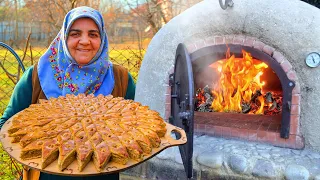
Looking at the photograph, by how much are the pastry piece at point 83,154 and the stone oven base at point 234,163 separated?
1.77 meters

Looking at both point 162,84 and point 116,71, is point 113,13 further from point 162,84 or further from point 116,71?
point 116,71

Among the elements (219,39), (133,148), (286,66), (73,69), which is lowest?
(133,148)

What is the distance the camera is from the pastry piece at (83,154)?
4.59 feet

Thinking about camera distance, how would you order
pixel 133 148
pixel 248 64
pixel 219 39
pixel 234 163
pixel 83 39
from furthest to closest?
1. pixel 248 64
2. pixel 219 39
3. pixel 234 163
4. pixel 83 39
5. pixel 133 148

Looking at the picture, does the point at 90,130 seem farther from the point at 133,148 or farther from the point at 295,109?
the point at 295,109

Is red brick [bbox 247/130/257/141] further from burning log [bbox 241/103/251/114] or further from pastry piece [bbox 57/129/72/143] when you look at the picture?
pastry piece [bbox 57/129/72/143]

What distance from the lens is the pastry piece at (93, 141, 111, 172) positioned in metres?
1.40

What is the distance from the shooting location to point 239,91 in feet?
12.8

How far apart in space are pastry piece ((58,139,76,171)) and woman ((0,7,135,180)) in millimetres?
615

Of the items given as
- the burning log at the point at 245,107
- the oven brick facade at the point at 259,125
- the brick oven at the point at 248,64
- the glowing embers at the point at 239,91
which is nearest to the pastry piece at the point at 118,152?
the brick oven at the point at 248,64

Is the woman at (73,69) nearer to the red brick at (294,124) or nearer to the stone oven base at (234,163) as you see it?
the stone oven base at (234,163)

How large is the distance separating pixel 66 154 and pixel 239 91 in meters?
2.84

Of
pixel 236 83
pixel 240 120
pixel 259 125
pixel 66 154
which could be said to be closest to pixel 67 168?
pixel 66 154

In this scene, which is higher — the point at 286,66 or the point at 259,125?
the point at 286,66
